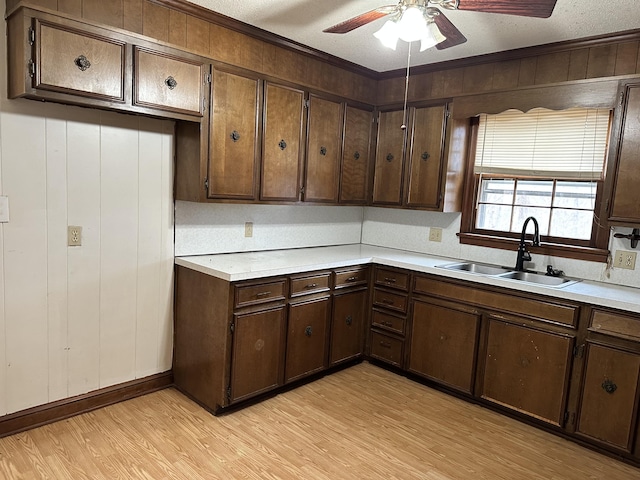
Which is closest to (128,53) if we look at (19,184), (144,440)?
(19,184)

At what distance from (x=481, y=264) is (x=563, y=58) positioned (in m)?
1.51

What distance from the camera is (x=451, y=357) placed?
3166 mm

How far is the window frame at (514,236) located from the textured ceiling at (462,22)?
75cm

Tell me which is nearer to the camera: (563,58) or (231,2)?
(231,2)

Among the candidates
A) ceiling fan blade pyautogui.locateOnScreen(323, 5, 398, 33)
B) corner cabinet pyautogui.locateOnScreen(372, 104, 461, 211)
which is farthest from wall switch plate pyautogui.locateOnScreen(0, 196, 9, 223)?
corner cabinet pyautogui.locateOnScreen(372, 104, 461, 211)

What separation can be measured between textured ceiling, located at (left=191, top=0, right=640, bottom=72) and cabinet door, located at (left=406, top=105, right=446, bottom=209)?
48cm

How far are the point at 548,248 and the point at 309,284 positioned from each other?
1.69 meters

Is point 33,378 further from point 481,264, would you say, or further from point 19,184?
point 481,264

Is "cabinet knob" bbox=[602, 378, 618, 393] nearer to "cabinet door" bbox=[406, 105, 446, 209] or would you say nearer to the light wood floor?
the light wood floor

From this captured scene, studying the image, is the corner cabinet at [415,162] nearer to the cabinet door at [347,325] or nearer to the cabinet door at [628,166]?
the cabinet door at [347,325]

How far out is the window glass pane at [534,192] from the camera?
10.7ft

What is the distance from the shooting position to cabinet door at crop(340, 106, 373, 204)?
372 centimetres

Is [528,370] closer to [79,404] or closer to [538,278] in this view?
[538,278]

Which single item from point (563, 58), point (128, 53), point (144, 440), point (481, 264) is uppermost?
point (563, 58)
